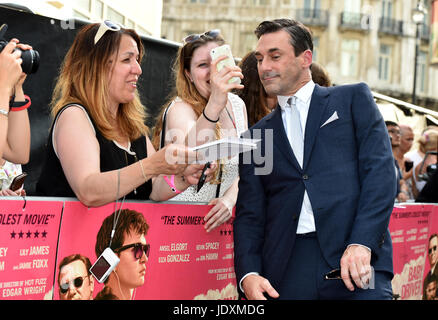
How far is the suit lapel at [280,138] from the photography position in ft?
10.6

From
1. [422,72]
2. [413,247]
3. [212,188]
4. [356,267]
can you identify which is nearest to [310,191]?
[356,267]

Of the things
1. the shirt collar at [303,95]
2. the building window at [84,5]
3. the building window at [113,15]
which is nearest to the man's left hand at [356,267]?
the shirt collar at [303,95]

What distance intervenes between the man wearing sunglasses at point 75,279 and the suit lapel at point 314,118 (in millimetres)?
1178

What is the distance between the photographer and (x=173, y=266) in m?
3.34

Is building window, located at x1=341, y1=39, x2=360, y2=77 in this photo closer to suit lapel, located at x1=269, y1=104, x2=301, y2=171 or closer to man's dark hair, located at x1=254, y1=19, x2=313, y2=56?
man's dark hair, located at x1=254, y1=19, x2=313, y2=56

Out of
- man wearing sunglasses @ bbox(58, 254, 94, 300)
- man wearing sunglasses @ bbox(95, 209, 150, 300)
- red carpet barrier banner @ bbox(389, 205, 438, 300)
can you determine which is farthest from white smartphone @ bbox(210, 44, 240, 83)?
red carpet barrier banner @ bbox(389, 205, 438, 300)

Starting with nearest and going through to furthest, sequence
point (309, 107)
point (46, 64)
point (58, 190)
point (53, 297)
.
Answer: point (53, 297) < point (58, 190) < point (309, 107) < point (46, 64)

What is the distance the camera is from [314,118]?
3.24m

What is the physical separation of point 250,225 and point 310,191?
0.40 m

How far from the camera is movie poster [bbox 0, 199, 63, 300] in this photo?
2.68 metres

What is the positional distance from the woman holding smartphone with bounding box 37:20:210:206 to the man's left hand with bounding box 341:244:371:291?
2.83 feet
